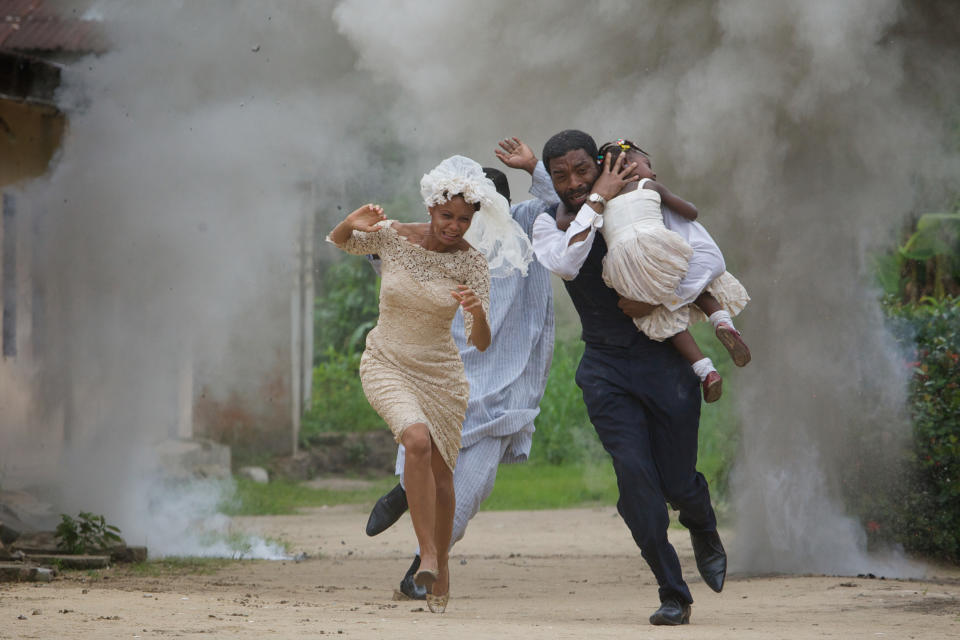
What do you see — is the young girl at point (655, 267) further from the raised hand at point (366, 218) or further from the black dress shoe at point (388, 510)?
the black dress shoe at point (388, 510)

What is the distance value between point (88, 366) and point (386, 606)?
372cm

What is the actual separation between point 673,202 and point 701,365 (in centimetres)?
66

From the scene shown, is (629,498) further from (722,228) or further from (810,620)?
(722,228)

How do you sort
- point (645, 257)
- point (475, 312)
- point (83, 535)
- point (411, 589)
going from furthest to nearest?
point (83, 535), point (411, 589), point (475, 312), point (645, 257)

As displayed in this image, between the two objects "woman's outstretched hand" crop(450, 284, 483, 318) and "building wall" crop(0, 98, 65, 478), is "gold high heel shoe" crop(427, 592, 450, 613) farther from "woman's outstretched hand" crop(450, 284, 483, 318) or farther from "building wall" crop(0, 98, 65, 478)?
"building wall" crop(0, 98, 65, 478)

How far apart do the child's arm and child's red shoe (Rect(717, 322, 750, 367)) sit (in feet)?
1.61

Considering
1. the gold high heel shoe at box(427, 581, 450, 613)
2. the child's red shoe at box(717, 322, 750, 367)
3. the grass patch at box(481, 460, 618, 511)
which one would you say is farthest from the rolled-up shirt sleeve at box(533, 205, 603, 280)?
the grass patch at box(481, 460, 618, 511)

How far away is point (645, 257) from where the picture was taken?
491cm

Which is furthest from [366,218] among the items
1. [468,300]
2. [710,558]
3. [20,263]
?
[20,263]

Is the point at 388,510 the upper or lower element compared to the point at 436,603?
upper

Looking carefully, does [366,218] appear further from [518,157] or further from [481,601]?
[481,601]

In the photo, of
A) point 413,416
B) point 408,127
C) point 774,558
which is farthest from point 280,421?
point 413,416

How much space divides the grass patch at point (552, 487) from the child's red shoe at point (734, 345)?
731cm

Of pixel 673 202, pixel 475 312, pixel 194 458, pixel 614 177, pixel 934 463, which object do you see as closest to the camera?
pixel 614 177
